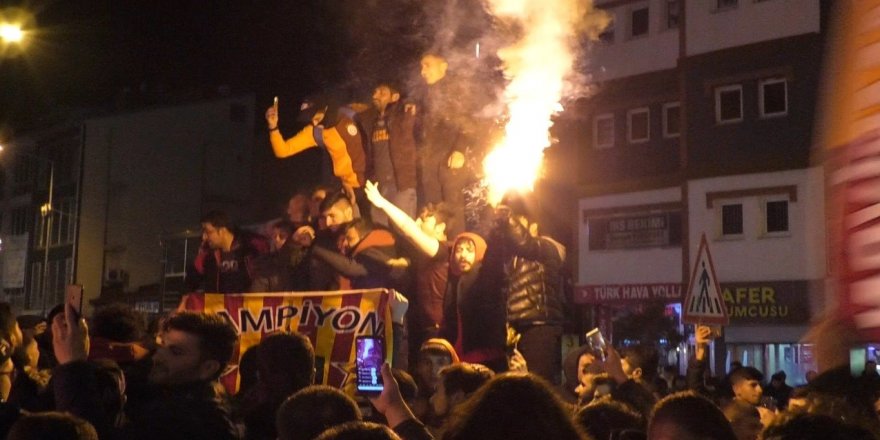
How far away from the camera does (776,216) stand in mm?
26750

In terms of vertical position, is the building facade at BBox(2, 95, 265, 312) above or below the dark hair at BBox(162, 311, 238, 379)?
above

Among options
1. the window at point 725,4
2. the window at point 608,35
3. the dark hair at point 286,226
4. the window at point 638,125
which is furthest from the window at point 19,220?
the dark hair at point 286,226

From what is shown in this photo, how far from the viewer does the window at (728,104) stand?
90.9 feet

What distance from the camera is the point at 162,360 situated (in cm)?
455

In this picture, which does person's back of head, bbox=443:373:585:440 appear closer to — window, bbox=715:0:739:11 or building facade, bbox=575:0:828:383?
building facade, bbox=575:0:828:383

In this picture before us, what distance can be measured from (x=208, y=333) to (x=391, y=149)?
222 inches

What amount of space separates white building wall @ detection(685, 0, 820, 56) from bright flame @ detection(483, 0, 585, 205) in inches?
654

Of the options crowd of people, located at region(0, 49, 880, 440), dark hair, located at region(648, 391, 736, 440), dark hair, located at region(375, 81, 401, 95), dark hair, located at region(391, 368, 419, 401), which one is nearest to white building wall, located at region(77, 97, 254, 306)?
crowd of people, located at region(0, 49, 880, 440)

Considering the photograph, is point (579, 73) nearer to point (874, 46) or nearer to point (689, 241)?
point (874, 46)

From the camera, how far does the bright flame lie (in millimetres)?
9953

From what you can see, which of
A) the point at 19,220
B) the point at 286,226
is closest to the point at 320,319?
the point at 286,226

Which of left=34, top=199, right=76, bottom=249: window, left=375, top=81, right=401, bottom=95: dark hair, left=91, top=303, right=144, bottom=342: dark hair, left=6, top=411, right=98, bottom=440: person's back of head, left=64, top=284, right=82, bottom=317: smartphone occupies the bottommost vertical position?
left=6, top=411, right=98, bottom=440: person's back of head

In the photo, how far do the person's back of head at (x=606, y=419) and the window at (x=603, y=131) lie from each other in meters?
26.2

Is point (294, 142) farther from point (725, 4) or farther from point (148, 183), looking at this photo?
point (148, 183)
